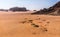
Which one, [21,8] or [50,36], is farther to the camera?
[21,8]

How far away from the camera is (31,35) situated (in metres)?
5.88

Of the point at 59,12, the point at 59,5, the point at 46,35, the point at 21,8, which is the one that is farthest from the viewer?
the point at 21,8

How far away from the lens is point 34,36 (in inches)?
225

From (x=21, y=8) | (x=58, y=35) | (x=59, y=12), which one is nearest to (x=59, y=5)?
(x=59, y=12)

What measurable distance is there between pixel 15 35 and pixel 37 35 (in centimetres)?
93

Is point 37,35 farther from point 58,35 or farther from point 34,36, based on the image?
point 58,35

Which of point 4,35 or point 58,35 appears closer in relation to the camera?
point 4,35

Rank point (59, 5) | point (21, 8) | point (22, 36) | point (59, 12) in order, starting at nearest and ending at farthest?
point (22, 36) → point (59, 12) → point (59, 5) → point (21, 8)

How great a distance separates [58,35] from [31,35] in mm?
1223

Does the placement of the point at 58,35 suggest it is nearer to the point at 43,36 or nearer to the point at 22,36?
the point at 43,36

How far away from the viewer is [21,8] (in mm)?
52031

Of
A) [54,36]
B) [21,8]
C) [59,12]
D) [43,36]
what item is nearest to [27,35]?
[43,36]

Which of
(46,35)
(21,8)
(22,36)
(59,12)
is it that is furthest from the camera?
(21,8)

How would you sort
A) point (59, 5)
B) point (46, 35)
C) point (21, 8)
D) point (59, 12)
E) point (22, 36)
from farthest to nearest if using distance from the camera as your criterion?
point (21, 8), point (59, 5), point (59, 12), point (46, 35), point (22, 36)
